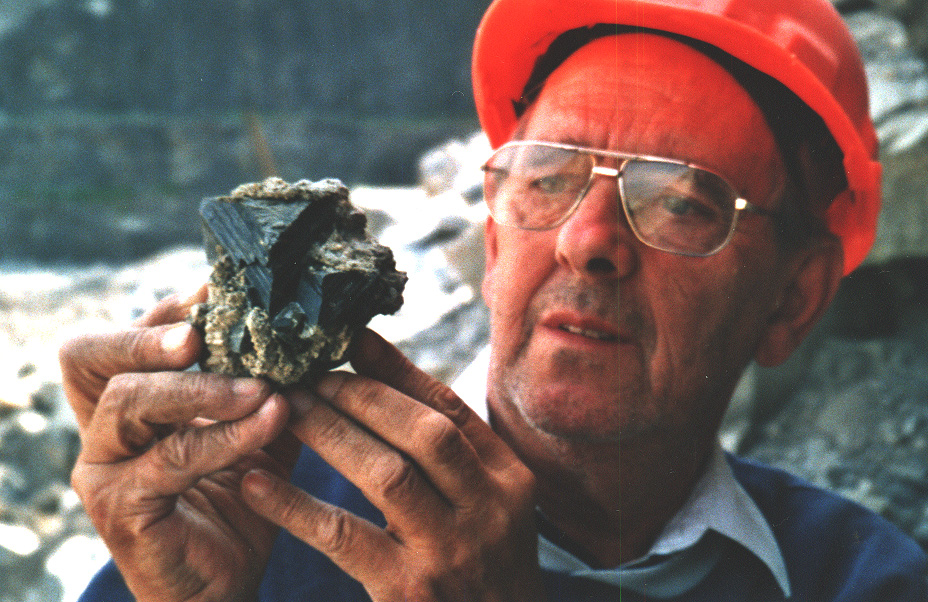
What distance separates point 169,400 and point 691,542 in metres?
1.24

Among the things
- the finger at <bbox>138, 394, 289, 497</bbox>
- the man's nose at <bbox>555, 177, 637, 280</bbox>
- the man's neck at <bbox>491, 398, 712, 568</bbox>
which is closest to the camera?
the finger at <bbox>138, 394, 289, 497</bbox>

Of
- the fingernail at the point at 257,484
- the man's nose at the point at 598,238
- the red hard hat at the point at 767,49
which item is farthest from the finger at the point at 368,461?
the red hard hat at the point at 767,49

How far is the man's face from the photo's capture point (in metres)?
1.62

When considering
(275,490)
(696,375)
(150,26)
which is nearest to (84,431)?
(275,490)

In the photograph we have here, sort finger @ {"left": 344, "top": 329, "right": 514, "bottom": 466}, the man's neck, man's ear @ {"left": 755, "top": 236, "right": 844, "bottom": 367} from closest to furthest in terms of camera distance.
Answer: finger @ {"left": 344, "top": 329, "right": 514, "bottom": 466}
the man's neck
man's ear @ {"left": 755, "top": 236, "right": 844, "bottom": 367}

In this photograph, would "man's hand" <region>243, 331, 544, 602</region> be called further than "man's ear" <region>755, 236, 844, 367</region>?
No

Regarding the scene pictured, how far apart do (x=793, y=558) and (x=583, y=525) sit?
2.03 feet

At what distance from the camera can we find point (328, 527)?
125cm

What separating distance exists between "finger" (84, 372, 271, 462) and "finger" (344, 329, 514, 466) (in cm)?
19

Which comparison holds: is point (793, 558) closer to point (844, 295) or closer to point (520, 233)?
point (520, 233)

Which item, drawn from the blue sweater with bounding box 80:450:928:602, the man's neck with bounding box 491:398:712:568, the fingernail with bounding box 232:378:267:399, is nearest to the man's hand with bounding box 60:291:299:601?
the fingernail with bounding box 232:378:267:399

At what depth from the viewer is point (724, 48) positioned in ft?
5.49

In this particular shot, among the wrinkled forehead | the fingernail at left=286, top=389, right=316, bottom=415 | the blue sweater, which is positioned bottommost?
the blue sweater

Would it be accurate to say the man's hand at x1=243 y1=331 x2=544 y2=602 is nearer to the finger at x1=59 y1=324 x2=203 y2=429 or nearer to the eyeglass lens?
the finger at x1=59 y1=324 x2=203 y2=429
